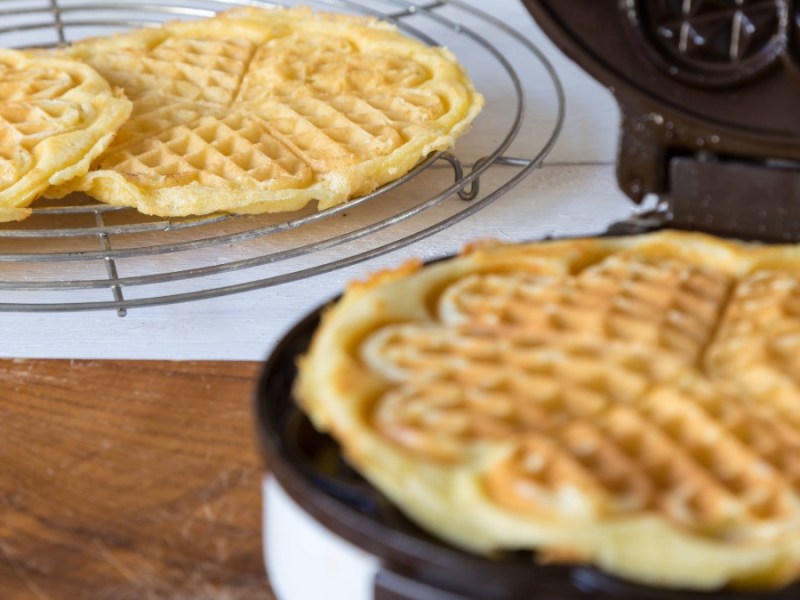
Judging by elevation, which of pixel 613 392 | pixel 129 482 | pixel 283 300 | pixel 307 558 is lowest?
pixel 283 300

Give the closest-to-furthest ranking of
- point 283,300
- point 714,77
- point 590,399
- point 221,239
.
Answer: point 590,399 < point 714,77 < point 221,239 < point 283,300

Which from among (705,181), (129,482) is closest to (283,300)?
(129,482)

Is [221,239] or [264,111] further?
[264,111]

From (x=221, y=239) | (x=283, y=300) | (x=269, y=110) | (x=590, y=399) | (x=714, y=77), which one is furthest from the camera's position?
(x=269, y=110)

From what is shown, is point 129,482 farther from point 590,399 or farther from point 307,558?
point 590,399

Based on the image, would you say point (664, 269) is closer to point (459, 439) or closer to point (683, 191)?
point (683, 191)

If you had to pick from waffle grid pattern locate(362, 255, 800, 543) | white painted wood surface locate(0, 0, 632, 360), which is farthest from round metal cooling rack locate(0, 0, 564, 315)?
waffle grid pattern locate(362, 255, 800, 543)
